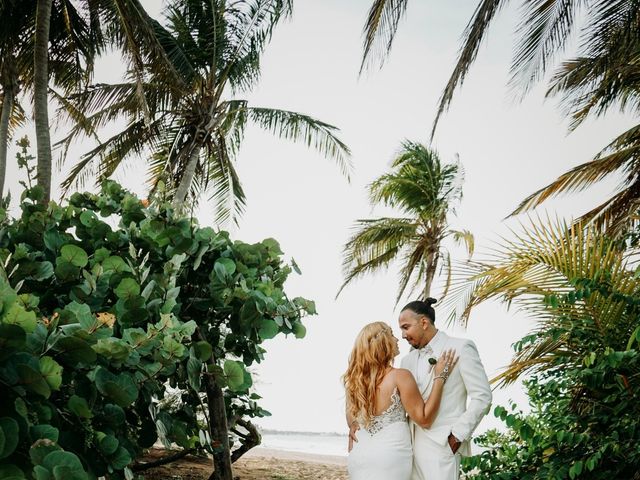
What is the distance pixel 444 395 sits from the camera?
3.54 m

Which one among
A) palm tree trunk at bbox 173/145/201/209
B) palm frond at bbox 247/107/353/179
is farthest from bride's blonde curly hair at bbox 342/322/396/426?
palm frond at bbox 247/107/353/179

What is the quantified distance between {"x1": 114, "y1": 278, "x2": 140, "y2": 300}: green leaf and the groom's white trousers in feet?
7.76

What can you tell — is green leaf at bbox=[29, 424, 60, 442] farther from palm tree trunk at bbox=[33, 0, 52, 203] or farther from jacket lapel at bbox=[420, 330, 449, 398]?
palm tree trunk at bbox=[33, 0, 52, 203]

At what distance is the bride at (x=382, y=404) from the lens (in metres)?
3.51

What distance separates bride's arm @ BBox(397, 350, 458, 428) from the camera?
11.4 feet

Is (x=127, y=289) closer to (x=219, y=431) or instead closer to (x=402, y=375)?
(x=219, y=431)

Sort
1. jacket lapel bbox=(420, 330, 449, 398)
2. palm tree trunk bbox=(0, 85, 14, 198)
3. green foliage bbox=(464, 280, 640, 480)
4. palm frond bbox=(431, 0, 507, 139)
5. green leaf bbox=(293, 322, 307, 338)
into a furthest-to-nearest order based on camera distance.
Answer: palm tree trunk bbox=(0, 85, 14, 198), palm frond bbox=(431, 0, 507, 139), jacket lapel bbox=(420, 330, 449, 398), green foliage bbox=(464, 280, 640, 480), green leaf bbox=(293, 322, 307, 338)

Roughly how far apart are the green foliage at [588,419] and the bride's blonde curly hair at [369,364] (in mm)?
696

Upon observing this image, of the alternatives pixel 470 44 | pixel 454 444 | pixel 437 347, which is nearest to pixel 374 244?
pixel 470 44

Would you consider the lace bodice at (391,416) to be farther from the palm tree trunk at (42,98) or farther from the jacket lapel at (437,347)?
the palm tree trunk at (42,98)

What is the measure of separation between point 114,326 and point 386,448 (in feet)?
7.36

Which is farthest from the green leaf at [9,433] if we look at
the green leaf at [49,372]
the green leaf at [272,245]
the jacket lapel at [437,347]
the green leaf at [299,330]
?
the jacket lapel at [437,347]

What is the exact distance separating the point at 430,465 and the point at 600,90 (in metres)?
7.12

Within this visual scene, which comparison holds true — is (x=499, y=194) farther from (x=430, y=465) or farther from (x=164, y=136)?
(x=430, y=465)
